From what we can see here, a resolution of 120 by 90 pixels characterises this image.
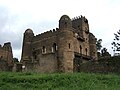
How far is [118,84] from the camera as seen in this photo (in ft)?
73.2

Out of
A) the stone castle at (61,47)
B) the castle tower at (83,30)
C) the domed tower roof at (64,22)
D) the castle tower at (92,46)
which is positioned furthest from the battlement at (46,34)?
the castle tower at (92,46)

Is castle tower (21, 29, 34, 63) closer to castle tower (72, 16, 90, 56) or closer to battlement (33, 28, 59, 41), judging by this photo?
battlement (33, 28, 59, 41)

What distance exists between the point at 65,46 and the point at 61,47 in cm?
57

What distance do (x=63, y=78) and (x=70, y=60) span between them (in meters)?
15.9

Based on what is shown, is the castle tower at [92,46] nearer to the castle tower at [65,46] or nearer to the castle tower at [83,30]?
the castle tower at [83,30]

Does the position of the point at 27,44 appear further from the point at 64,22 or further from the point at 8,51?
the point at 64,22

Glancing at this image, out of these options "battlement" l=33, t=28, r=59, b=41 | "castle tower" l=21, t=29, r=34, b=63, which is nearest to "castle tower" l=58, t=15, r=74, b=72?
"battlement" l=33, t=28, r=59, b=41

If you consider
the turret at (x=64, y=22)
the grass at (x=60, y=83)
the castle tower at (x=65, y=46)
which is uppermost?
the turret at (x=64, y=22)

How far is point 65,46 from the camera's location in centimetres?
4072

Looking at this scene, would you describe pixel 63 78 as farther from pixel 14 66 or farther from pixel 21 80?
pixel 14 66

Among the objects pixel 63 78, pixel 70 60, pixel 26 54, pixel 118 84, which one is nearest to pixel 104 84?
pixel 118 84

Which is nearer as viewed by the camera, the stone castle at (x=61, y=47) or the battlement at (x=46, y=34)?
the stone castle at (x=61, y=47)

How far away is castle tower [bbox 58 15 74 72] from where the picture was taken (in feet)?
130

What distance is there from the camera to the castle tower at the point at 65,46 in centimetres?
3975
